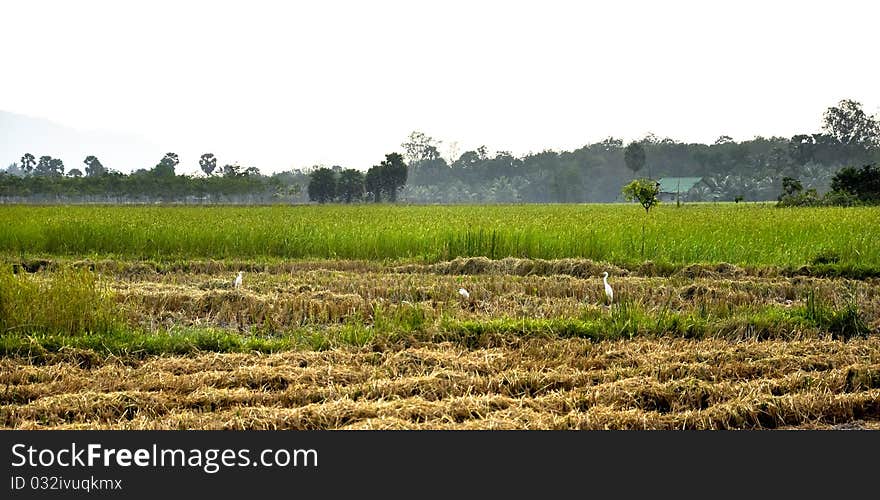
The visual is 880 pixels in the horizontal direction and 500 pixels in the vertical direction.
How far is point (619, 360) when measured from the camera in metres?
5.17

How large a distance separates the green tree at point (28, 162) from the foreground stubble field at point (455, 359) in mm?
84441

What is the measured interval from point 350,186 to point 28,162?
47405 mm

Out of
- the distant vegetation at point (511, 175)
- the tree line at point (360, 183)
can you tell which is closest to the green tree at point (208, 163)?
the distant vegetation at point (511, 175)

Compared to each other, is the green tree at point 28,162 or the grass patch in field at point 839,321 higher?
the green tree at point 28,162

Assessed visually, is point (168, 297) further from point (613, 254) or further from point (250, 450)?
point (613, 254)

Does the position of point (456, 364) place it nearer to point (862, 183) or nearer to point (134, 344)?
point (134, 344)

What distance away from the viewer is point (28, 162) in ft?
267

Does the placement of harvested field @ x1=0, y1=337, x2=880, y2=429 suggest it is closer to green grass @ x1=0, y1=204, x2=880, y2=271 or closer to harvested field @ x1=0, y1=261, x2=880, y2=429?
harvested field @ x1=0, y1=261, x2=880, y2=429

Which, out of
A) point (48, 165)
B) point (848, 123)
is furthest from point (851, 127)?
point (48, 165)

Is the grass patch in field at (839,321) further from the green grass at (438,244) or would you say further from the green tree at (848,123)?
the green tree at (848,123)

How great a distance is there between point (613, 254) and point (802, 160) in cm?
5776

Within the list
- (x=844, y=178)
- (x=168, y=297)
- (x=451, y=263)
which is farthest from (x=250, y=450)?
(x=844, y=178)

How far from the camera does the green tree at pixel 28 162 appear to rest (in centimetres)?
8069

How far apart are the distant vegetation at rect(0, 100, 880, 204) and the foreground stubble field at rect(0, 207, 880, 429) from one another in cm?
3108
